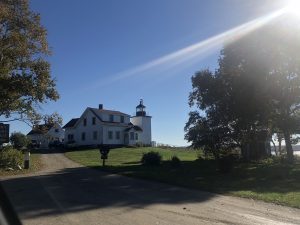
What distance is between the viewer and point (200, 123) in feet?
135

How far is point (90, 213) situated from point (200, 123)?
29206 mm

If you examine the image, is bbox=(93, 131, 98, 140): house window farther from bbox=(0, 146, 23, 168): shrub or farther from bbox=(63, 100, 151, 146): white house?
bbox=(0, 146, 23, 168): shrub

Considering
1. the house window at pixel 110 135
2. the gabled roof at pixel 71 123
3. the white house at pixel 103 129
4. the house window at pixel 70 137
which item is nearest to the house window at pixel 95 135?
the white house at pixel 103 129

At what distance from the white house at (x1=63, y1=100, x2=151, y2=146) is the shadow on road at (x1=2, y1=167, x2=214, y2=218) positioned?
170 feet

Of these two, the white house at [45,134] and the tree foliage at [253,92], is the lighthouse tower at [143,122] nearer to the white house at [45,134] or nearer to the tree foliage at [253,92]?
the white house at [45,134]

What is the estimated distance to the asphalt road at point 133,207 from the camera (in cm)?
1195

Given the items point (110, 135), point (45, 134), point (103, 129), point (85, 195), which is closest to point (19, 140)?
point (103, 129)

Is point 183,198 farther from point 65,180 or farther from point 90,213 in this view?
point 65,180

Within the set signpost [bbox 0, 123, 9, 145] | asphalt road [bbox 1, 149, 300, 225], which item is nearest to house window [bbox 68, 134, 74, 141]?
signpost [bbox 0, 123, 9, 145]

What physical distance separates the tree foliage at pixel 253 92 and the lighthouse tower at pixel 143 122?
4028cm

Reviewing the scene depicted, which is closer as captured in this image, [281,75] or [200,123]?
[281,75]

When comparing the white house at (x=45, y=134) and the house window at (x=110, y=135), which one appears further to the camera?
the house window at (x=110, y=135)

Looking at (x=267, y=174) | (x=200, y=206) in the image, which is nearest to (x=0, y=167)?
(x=267, y=174)

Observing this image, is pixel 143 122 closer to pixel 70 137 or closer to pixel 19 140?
pixel 70 137
